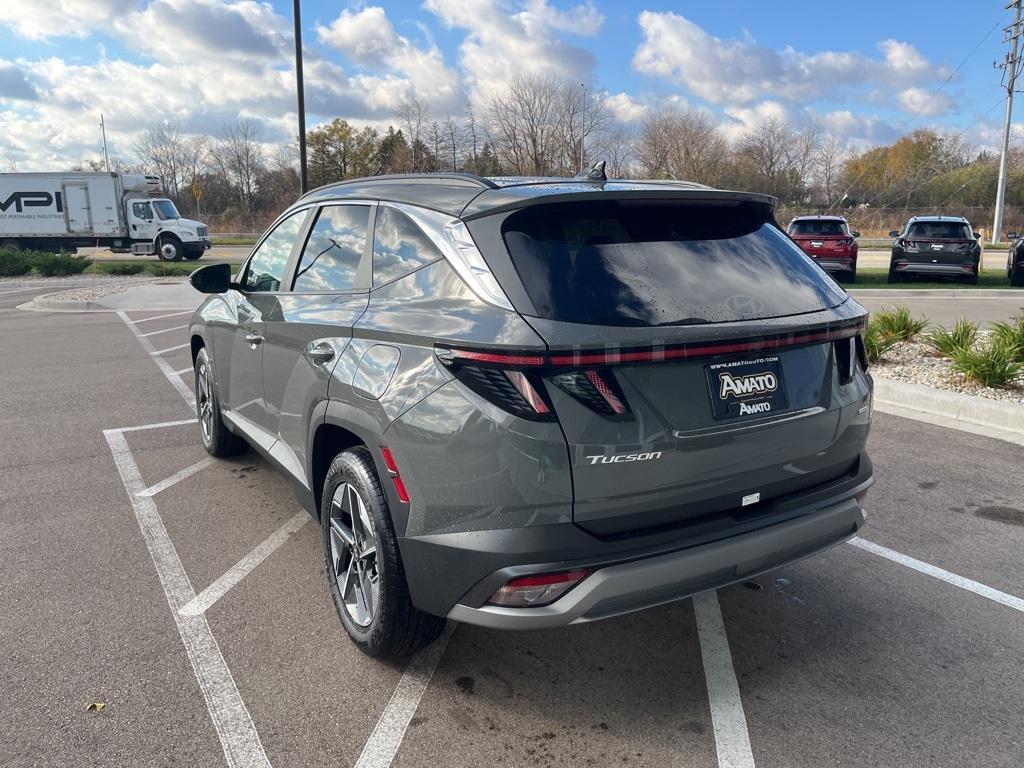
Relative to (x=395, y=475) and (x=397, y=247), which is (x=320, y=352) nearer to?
(x=397, y=247)

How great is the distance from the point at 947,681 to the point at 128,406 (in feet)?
22.7

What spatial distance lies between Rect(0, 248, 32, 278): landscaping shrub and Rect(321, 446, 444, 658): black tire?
972 inches

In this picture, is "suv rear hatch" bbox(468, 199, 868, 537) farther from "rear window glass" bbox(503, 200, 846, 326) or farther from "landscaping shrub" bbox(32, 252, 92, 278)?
"landscaping shrub" bbox(32, 252, 92, 278)

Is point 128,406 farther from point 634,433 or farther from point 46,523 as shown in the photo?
point 634,433

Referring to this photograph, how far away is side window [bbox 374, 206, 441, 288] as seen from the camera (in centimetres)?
291

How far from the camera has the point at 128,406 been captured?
24.0 feet

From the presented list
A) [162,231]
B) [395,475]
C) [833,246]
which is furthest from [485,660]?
[162,231]

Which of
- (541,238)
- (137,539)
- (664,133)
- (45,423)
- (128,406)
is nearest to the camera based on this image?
(541,238)

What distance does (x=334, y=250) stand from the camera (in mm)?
3623

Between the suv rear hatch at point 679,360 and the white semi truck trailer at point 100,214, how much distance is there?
31.6 metres

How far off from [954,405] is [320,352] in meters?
5.75

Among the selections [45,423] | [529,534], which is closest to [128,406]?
[45,423]

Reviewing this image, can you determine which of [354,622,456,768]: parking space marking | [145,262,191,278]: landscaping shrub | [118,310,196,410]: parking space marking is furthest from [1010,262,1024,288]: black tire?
[145,262,191,278]: landscaping shrub

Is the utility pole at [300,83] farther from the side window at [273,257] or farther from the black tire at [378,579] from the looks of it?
the black tire at [378,579]
